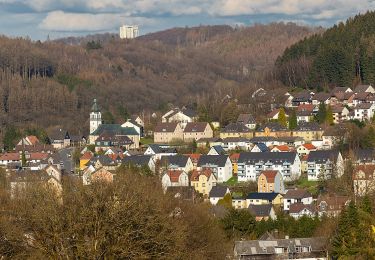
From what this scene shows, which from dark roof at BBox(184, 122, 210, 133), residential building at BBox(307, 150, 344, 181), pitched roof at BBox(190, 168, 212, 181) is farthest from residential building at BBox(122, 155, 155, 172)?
dark roof at BBox(184, 122, 210, 133)

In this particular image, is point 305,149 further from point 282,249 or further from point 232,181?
point 282,249

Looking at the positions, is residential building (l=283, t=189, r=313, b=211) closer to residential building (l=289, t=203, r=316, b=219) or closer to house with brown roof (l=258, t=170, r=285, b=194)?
residential building (l=289, t=203, r=316, b=219)

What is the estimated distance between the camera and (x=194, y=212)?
1117 inches

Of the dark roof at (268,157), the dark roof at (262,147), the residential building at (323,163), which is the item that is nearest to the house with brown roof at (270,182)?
the residential building at (323,163)

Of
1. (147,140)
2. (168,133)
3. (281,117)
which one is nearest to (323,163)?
(281,117)

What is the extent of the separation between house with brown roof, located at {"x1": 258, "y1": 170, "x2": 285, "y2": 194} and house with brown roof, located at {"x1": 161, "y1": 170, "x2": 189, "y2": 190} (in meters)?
3.68

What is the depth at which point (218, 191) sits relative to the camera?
139 ft

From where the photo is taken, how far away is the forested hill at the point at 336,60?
6034cm

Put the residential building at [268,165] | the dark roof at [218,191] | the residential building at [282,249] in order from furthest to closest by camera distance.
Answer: the residential building at [268,165] < the dark roof at [218,191] < the residential building at [282,249]

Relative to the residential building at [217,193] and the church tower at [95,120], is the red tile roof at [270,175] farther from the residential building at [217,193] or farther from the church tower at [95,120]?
the church tower at [95,120]

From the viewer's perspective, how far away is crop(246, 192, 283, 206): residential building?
40531 millimetres

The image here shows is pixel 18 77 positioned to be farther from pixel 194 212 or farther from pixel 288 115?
pixel 194 212

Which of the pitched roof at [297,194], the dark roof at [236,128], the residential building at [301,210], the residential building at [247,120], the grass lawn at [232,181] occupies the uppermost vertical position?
the residential building at [247,120]

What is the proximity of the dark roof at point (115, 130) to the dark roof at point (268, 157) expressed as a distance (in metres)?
14.0
